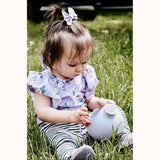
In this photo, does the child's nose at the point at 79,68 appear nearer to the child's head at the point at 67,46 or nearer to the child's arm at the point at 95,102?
the child's head at the point at 67,46

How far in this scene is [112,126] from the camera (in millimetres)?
926

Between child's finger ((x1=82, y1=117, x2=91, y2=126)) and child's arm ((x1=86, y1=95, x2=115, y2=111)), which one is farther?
child's arm ((x1=86, y1=95, x2=115, y2=111))

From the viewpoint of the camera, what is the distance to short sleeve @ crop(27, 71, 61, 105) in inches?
38.4

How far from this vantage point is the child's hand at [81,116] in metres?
0.89

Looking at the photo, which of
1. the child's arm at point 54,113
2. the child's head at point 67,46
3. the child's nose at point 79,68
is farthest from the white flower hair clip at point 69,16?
the child's arm at point 54,113

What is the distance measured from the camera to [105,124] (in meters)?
0.92

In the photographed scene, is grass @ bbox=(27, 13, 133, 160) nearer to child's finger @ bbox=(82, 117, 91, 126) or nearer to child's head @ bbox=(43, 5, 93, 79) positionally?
child's finger @ bbox=(82, 117, 91, 126)

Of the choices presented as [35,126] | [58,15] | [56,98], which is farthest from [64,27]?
[35,126]

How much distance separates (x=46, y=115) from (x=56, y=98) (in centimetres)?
7

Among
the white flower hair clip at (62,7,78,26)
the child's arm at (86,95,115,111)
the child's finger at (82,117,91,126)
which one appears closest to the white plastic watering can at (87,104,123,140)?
the child's finger at (82,117,91,126)

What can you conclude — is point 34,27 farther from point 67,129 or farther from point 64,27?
point 67,129

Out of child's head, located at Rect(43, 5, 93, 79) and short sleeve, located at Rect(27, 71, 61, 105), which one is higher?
child's head, located at Rect(43, 5, 93, 79)

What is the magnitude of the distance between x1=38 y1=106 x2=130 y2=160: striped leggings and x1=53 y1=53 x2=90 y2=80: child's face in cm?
16

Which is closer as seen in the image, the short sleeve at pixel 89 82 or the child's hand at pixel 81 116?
the child's hand at pixel 81 116
